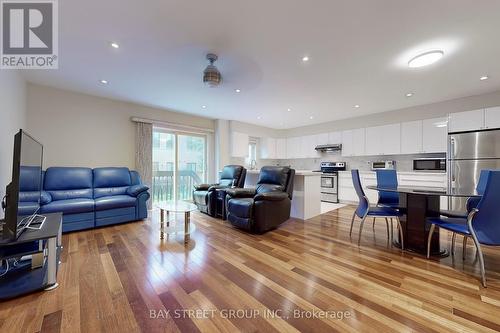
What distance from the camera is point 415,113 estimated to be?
5016 millimetres

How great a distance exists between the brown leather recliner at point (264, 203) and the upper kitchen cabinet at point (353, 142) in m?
3.22

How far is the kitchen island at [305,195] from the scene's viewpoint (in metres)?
4.01

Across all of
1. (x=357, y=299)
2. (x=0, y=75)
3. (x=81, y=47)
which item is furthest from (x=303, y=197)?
(x=0, y=75)

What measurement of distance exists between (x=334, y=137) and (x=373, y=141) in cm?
112

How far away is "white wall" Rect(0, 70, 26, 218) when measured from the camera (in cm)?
240

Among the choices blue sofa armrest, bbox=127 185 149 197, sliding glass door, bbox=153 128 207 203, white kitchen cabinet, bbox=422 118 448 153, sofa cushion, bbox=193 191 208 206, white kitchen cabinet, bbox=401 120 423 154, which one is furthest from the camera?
sliding glass door, bbox=153 128 207 203

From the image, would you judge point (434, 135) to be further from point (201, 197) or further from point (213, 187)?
point (201, 197)

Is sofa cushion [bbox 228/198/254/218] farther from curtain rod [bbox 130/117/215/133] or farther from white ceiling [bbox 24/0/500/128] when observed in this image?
curtain rod [bbox 130/117/215/133]

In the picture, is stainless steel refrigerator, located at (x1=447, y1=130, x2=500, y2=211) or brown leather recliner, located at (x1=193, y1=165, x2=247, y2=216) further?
brown leather recliner, located at (x1=193, y1=165, x2=247, y2=216)

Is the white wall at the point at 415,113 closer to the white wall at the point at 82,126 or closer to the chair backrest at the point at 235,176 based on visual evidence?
the chair backrest at the point at 235,176

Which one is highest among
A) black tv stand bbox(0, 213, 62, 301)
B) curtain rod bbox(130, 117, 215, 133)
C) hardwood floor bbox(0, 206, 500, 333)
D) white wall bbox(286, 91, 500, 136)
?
white wall bbox(286, 91, 500, 136)

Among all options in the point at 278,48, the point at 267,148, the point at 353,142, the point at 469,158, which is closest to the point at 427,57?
the point at 278,48

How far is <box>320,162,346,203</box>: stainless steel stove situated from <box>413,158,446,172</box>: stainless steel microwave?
177 centimetres

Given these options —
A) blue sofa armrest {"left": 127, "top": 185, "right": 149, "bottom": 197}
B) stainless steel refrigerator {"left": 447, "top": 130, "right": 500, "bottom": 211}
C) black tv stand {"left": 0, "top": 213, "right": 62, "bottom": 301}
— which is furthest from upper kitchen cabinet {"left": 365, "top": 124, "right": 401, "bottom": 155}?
black tv stand {"left": 0, "top": 213, "right": 62, "bottom": 301}
